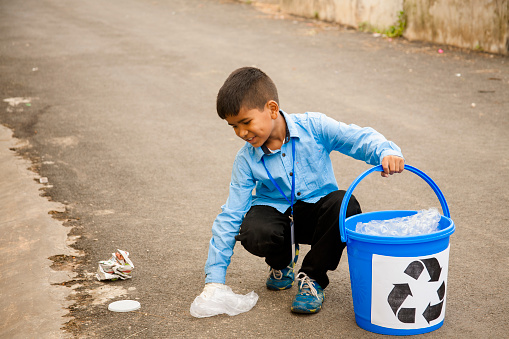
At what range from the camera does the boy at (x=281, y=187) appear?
2.95 metres

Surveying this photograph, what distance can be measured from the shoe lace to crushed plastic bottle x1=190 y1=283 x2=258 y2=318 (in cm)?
32

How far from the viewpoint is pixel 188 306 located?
3.10 meters

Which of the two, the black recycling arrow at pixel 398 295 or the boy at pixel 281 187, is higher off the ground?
the boy at pixel 281 187

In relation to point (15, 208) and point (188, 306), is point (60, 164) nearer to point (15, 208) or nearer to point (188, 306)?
point (15, 208)

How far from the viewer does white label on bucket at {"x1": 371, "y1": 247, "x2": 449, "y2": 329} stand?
8.50 feet

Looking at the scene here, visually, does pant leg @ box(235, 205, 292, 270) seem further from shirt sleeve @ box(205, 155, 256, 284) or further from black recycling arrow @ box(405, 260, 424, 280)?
black recycling arrow @ box(405, 260, 424, 280)

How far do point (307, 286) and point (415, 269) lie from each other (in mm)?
615

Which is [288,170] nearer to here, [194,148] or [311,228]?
[311,228]

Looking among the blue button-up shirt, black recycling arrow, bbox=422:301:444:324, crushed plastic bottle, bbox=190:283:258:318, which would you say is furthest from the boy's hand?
crushed plastic bottle, bbox=190:283:258:318

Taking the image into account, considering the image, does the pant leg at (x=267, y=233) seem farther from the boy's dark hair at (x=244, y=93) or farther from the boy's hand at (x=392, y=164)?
the boy's hand at (x=392, y=164)

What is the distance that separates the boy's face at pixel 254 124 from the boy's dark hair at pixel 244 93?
2cm

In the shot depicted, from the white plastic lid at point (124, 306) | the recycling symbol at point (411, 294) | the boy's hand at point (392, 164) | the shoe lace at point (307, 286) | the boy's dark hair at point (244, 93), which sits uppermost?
the boy's dark hair at point (244, 93)

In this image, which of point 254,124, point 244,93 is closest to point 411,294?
point 254,124

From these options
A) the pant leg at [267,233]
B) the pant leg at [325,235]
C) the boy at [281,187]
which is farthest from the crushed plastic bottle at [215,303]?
the pant leg at [325,235]
